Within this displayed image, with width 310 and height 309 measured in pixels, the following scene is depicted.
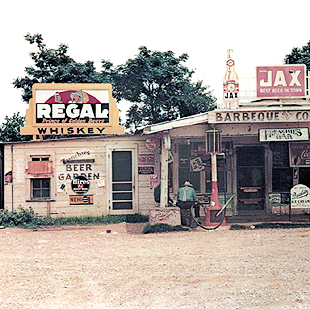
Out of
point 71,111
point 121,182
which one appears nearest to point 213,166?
point 121,182

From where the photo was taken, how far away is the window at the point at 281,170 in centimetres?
1606

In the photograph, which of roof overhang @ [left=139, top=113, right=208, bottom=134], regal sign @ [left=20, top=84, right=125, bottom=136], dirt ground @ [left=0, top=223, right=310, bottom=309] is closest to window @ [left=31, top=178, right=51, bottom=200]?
regal sign @ [left=20, top=84, right=125, bottom=136]

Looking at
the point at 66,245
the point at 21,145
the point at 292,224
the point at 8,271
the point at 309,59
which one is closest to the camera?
the point at 8,271

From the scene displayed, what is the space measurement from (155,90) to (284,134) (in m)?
18.3

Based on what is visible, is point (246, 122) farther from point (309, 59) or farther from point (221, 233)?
point (309, 59)

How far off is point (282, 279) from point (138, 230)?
6597mm

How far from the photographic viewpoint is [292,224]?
520 inches

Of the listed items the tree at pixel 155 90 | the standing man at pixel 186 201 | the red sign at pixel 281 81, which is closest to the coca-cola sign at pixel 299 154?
the red sign at pixel 281 81

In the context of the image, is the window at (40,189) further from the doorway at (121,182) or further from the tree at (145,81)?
the tree at (145,81)

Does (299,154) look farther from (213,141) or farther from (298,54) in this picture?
(298,54)

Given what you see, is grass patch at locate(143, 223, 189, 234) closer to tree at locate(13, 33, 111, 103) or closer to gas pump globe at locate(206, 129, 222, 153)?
gas pump globe at locate(206, 129, 222, 153)

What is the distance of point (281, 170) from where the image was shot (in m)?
16.1

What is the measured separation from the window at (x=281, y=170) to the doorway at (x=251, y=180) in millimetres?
380

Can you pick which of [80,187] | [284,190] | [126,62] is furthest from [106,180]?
[126,62]
